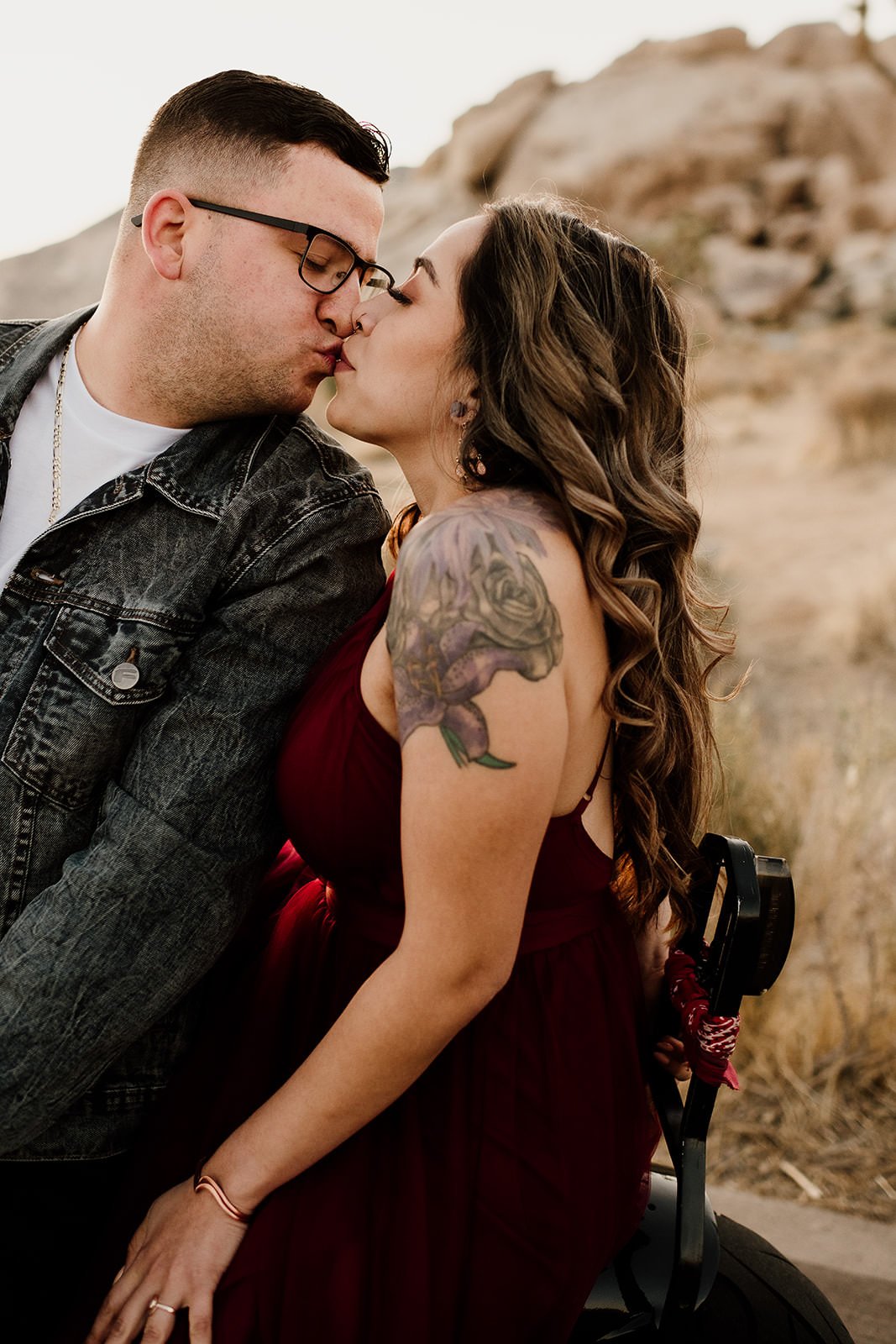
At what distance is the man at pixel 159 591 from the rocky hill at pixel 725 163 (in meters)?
16.4

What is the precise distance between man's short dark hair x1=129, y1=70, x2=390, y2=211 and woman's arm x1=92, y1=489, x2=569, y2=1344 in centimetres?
103

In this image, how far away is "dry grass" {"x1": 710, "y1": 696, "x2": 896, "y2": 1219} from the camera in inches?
131

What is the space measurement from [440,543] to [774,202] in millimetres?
24228

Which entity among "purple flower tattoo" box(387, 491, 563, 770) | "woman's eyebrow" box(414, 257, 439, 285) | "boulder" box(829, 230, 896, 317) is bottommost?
"boulder" box(829, 230, 896, 317)

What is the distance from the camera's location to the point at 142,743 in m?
1.76

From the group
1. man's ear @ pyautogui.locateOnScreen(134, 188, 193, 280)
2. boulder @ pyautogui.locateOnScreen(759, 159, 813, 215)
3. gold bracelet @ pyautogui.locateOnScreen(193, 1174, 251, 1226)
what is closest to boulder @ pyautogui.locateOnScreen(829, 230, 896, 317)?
boulder @ pyautogui.locateOnScreen(759, 159, 813, 215)

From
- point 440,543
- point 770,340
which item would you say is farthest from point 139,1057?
point 770,340

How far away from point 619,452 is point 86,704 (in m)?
0.93

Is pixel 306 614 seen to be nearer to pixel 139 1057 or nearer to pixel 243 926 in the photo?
pixel 243 926

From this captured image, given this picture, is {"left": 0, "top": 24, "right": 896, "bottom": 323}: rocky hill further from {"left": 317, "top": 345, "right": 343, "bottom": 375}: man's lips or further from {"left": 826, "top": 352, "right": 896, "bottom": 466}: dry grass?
{"left": 317, "top": 345, "right": 343, "bottom": 375}: man's lips

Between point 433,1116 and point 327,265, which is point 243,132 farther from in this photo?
point 433,1116

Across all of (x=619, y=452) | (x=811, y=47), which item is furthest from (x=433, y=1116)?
(x=811, y=47)

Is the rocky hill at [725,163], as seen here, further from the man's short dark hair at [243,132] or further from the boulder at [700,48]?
the man's short dark hair at [243,132]

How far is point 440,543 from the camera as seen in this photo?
1.52m
